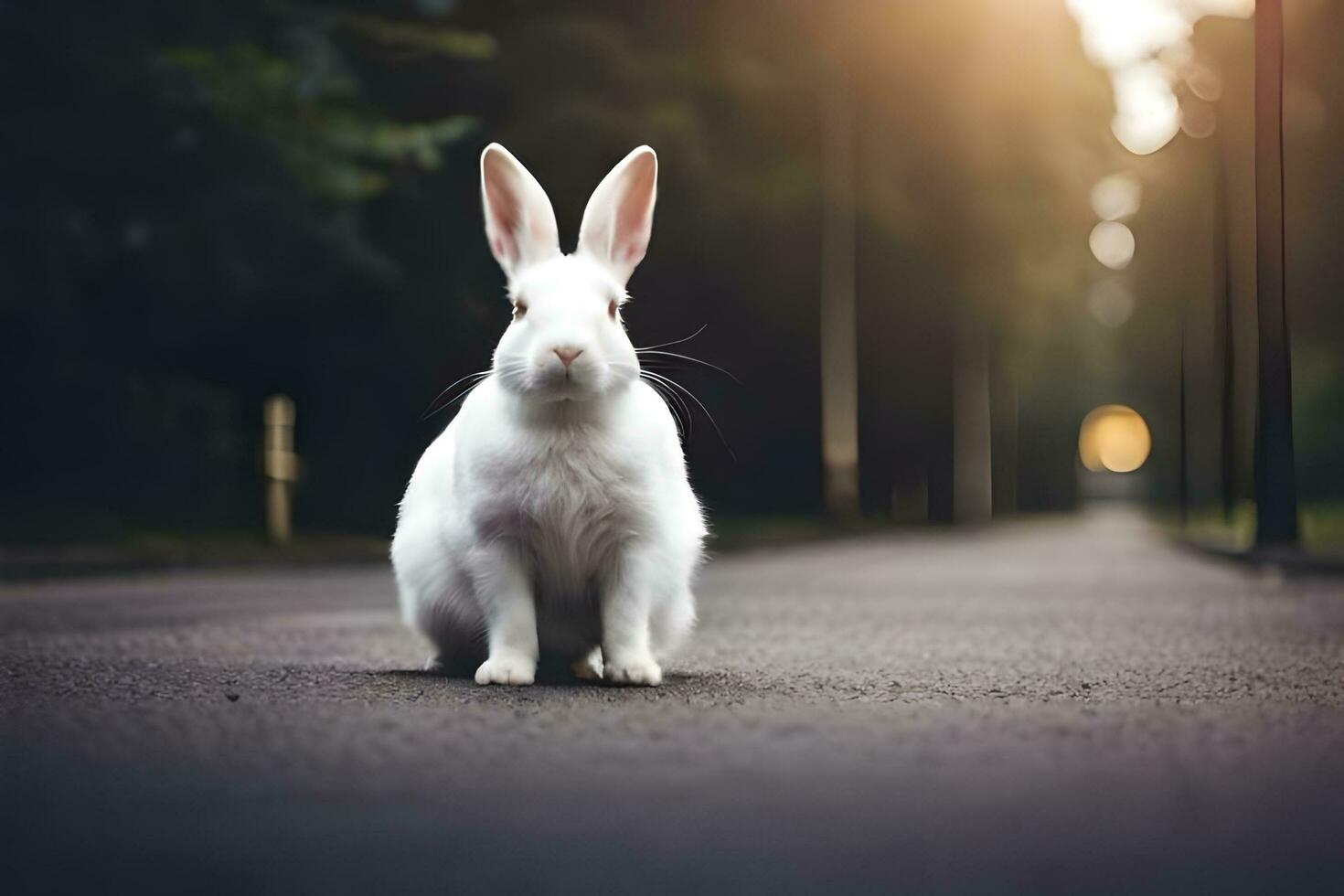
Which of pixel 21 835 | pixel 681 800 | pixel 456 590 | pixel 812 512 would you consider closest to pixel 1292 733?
pixel 681 800

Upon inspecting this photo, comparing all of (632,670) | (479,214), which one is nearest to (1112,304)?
(479,214)

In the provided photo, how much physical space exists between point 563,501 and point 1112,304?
8869cm

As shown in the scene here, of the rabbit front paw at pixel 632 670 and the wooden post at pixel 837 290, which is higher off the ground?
the wooden post at pixel 837 290

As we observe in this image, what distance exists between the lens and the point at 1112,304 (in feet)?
301

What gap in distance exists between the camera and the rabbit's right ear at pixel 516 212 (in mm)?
6109

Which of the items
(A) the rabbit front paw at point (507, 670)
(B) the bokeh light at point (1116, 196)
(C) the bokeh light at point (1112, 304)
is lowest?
(A) the rabbit front paw at point (507, 670)

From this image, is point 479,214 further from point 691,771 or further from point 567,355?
point 691,771

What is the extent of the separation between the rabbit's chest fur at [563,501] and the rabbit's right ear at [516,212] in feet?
2.07

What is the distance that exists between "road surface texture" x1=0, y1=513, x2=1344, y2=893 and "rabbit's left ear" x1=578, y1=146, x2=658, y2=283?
54.4 inches

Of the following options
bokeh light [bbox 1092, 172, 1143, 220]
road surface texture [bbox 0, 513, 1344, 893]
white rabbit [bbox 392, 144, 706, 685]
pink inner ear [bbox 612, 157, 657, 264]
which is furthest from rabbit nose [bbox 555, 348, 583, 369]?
bokeh light [bbox 1092, 172, 1143, 220]

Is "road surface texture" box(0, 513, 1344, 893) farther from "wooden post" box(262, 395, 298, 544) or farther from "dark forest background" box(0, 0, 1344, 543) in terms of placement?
"wooden post" box(262, 395, 298, 544)

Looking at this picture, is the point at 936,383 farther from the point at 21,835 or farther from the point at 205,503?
the point at 21,835

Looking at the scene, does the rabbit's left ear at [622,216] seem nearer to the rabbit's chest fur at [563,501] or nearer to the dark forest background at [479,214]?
the rabbit's chest fur at [563,501]

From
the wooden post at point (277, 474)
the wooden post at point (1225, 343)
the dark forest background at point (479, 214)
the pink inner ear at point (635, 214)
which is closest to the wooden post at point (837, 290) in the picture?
the dark forest background at point (479, 214)
